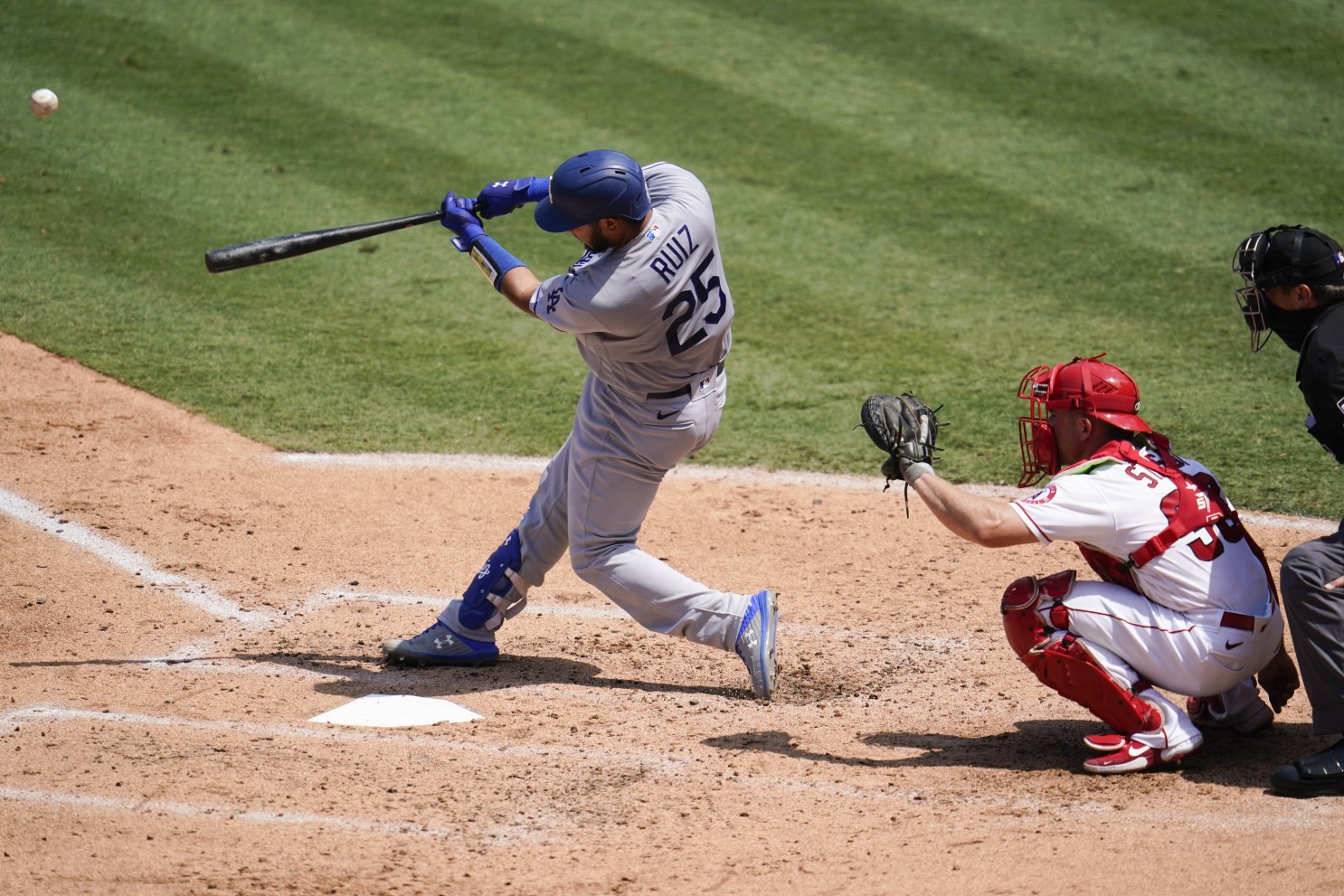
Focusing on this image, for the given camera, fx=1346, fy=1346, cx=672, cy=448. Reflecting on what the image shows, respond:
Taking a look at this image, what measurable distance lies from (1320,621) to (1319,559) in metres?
0.16

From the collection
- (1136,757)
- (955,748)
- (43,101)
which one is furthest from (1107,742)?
(43,101)

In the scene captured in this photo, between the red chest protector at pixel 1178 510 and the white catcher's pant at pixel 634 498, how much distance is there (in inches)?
47.4

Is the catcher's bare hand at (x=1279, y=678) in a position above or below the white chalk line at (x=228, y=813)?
above

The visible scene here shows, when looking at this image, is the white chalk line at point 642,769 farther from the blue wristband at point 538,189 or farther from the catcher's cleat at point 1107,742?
the blue wristband at point 538,189

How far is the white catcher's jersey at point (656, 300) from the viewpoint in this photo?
388 centimetres

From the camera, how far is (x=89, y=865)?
317 cm

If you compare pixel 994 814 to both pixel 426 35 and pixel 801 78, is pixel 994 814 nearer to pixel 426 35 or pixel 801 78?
pixel 801 78

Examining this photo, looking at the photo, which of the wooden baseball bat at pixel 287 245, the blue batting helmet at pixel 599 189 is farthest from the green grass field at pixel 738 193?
the blue batting helmet at pixel 599 189

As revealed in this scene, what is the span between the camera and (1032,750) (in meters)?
3.89

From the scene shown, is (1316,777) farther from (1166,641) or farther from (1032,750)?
(1032,750)

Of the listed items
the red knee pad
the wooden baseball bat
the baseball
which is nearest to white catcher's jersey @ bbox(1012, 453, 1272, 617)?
the red knee pad

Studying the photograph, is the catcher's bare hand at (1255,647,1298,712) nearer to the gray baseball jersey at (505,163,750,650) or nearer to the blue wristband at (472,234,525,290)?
the gray baseball jersey at (505,163,750,650)

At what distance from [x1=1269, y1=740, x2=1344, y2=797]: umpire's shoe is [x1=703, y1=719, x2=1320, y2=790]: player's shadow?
144 mm

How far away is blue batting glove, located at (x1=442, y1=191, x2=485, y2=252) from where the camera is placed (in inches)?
175
